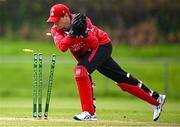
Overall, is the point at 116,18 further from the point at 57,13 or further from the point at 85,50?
the point at 57,13

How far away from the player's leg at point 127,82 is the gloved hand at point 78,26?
110 cm

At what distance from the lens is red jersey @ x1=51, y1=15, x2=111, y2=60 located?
14.3 m

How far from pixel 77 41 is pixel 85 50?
1.19 ft

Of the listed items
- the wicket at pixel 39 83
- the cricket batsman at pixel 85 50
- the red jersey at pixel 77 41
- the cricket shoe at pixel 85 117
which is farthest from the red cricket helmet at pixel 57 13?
the cricket shoe at pixel 85 117

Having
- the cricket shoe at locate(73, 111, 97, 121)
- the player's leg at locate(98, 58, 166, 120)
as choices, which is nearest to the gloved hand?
the player's leg at locate(98, 58, 166, 120)

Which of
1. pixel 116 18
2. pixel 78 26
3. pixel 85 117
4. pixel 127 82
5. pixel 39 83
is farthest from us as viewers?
pixel 116 18

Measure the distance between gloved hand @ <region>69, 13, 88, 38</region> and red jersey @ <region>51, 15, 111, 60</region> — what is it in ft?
0.36

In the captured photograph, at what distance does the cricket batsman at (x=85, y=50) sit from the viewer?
47.0 ft

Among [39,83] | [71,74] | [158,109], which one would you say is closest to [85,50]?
[39,83]

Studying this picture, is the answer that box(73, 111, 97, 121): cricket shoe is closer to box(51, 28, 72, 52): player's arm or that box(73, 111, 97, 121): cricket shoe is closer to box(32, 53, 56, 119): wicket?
box(32, 53, 56, 119): wicket

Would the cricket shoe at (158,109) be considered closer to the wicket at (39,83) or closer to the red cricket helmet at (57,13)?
the wicket at (39,83)

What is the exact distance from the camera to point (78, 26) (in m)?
14.2

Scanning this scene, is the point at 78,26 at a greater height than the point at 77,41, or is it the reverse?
the point at 78,26

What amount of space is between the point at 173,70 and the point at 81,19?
19.7 metres
